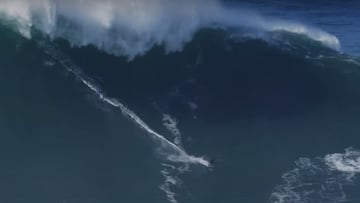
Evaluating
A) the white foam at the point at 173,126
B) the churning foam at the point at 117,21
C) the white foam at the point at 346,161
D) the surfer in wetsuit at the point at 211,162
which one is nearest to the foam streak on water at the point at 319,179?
the white foam at the point at 346,161

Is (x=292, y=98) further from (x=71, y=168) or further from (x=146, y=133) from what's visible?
(x=71, y=168)

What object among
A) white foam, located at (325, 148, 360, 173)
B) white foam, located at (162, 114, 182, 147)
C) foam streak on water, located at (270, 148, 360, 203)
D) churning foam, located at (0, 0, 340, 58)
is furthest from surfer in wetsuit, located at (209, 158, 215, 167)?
churning foam, located at (0, 0, 340, 58)

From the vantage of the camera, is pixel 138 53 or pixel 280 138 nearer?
pixel 280 138

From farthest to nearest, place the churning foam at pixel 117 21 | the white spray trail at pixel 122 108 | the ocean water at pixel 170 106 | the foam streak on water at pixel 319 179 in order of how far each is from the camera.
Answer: the churning foam at pixel 117 21
the white spray trail at pixel 122 108
the ocean water at pixel 170 106
the foam streak on water at pixel 319 179

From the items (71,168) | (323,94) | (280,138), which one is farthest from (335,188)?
(71,168)

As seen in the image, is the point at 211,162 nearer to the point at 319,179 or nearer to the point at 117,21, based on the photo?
the point at 319,179

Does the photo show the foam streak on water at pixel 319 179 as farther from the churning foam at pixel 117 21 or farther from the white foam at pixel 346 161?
the churning foam at pixel 117 21
